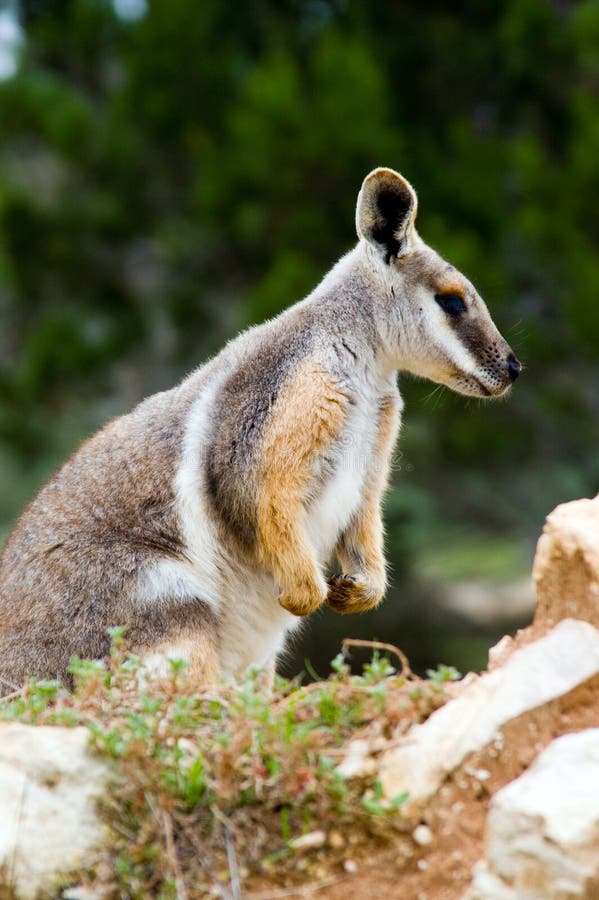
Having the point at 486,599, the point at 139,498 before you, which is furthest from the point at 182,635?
the point at 486,599

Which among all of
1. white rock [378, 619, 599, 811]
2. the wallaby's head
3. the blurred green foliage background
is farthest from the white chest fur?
the blurred green foliage background

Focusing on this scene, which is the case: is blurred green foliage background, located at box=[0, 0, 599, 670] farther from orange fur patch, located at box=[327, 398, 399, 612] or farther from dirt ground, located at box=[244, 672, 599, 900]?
dirt ground, located at box=[244, 672, 599, 900]

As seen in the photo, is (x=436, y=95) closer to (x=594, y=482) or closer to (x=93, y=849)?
(x=594, y=482)

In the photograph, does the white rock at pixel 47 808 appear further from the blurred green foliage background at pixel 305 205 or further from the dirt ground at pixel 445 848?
the blurred green foliage background at pixel 305 205

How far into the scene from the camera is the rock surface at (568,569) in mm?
3840

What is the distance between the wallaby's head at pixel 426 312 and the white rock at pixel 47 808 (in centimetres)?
239

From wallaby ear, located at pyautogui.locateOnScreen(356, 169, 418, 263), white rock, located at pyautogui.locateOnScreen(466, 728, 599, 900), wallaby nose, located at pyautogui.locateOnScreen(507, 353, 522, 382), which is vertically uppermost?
wallaby ear, located at pyautogui.locateOnScreen(356, 169, 418, 263)

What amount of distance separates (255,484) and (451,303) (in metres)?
1.19

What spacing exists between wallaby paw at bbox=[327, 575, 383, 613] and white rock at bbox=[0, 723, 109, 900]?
1853 mm

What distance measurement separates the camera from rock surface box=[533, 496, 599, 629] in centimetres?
384

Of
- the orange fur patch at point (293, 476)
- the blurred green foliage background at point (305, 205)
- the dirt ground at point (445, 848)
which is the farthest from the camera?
the blurred green foliage background at point (305, 205)

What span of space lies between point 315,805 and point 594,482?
29.2ft

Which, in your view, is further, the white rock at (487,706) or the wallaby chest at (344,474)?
the wallaby chest at (344,474)

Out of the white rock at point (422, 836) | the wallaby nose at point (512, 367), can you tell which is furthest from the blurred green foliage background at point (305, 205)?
the white rock at point (422, 836)
